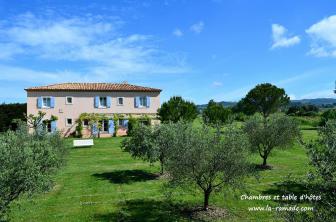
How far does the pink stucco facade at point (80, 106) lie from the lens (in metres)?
41.5

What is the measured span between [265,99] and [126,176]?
40.1m

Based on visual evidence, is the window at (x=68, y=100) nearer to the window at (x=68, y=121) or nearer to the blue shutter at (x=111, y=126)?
the window at (x=68, y=121)

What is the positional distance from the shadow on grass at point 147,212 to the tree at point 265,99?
43.5 metres

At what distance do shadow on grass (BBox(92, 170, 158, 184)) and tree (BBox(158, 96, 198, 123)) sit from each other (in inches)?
631

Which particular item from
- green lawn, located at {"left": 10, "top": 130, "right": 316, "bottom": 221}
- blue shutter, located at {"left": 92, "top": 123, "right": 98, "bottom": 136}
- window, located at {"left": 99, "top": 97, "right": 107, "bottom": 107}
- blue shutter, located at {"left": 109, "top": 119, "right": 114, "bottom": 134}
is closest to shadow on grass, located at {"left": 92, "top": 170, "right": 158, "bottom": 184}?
green lawn, located at {"left": 10, "top": 130, "right": 316, "bottom": 221}

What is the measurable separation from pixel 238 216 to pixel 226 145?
9.64 ft

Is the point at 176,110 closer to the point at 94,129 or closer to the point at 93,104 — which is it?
the point at 94,129

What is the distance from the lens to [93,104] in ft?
141

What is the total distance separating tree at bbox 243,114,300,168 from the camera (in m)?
23.2

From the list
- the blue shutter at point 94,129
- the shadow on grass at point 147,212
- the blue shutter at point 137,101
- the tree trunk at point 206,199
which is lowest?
the shadow on grass at point 147,212

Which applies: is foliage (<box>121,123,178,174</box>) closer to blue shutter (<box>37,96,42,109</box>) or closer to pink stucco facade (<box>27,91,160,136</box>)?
pink stucco facade (<box>27,91,160,136</box>)

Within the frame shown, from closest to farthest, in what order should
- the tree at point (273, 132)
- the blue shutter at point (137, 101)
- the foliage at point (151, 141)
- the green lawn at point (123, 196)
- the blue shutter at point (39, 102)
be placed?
the green lawn at point (123, 196)
the foliage at point (151, 141)
the tree at point (273, 132)
the blue shutter at point (39, 102)
the blue shutter at point (137, 101)

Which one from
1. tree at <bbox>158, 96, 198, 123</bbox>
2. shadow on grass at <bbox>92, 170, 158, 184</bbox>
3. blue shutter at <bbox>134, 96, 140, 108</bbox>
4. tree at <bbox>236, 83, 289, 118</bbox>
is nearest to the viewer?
shadow on grass at <bbox>92, 170, 158, 184</bbox>

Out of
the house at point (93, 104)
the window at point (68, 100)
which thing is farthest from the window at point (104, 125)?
the window at point (68, 100)
